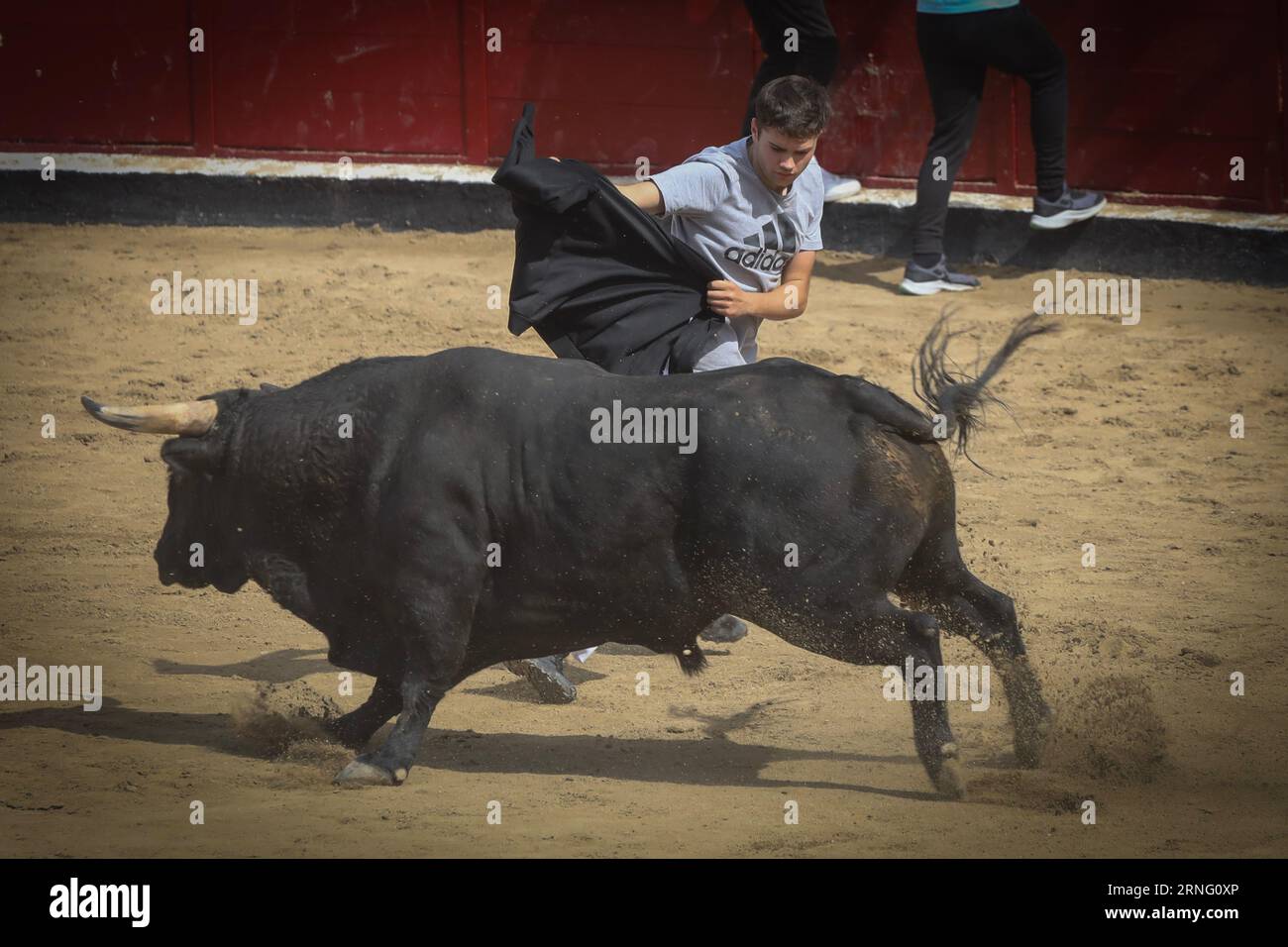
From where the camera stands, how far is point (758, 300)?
18.6 ft

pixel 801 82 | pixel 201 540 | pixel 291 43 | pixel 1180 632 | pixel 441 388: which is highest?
pixel 291 43

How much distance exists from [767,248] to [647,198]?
0.39 meters

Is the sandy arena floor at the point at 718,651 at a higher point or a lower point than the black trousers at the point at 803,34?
lower

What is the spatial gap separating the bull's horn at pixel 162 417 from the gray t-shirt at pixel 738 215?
145 centimetres

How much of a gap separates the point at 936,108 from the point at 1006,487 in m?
2.75

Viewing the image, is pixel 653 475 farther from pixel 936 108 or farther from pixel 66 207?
pixel 66 207

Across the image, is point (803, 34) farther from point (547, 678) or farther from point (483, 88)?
point (547, 678)

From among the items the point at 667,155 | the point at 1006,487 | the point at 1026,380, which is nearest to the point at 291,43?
the point at 667,155

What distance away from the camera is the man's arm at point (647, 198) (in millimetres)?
5617

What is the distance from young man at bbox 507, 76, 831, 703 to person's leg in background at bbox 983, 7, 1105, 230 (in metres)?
A: 4.09

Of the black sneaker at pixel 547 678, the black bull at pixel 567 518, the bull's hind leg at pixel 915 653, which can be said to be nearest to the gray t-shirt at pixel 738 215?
the black bull at pixel 567 518

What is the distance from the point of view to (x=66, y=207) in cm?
1116

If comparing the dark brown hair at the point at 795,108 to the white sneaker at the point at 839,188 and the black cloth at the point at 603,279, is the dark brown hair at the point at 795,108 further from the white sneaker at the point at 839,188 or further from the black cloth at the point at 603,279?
the white sneaker at the point at 839,188

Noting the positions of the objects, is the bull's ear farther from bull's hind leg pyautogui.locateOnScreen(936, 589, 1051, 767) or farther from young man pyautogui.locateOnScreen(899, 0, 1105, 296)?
young man pyautogui.locateOnScreen(899, 0, 1105, 296)
